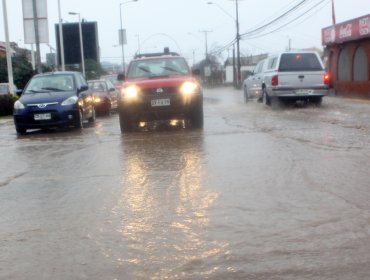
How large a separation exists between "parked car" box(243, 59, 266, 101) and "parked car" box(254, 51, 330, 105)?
5.44ft

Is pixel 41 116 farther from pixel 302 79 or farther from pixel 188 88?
pixel 302 79

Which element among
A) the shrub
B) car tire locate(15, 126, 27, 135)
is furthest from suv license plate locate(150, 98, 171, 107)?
the shrub

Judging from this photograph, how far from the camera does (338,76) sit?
28.1 metres

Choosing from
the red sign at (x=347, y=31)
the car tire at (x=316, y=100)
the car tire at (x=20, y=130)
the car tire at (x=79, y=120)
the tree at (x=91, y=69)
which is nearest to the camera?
the car tire at (x=20, y=130)

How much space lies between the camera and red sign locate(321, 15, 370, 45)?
2223cm

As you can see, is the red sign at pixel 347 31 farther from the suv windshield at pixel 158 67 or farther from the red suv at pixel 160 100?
the red suv at pixel 160 100

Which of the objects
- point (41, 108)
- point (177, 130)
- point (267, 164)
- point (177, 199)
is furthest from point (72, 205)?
point (41, 108)

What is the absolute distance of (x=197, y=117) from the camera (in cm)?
1241

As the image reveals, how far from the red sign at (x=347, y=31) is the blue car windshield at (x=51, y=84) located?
1262 centimetres

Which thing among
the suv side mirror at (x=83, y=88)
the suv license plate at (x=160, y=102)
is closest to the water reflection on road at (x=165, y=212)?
the suv license plate at (x=160, y=102)

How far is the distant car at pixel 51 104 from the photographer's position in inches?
528

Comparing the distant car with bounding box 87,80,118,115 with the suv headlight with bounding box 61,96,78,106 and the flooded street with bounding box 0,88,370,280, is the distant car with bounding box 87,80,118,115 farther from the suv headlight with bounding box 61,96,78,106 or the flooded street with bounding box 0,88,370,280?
the flooded street with bounding box 0,88,370,280

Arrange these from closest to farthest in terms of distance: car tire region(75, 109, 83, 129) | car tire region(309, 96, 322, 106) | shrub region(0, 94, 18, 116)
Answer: car tire region(75, 109, 83, 129)
car tire region(309, 96, 322, 106)
shrub region(0, 94, 18, 116)

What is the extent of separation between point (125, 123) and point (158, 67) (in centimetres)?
163
